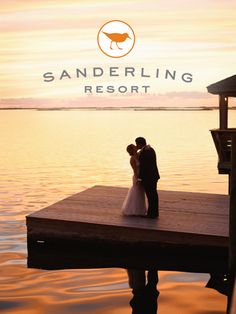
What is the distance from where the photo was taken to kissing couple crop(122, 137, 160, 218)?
38.9ft

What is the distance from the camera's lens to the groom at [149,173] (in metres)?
11.8

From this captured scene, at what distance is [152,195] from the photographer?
12.2 metres

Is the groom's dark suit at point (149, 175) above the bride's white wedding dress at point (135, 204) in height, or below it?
above

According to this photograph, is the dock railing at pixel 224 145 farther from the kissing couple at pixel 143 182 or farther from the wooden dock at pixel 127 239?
the kissing couple at pixel 143 182

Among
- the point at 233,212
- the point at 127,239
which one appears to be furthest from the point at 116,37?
the point at 233,212

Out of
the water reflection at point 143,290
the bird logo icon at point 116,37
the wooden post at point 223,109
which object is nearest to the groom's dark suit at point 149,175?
the water reflection at point 143,290

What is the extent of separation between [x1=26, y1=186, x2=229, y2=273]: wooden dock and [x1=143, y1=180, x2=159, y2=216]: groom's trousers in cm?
24

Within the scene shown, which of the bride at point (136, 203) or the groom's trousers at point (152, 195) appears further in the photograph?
the bride at point (136, 203)

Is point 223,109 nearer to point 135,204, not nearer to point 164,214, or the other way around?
point 164,214

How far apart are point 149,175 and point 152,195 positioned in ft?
1.57

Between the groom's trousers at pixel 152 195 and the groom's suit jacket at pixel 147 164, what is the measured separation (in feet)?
A: 0.32

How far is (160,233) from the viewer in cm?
1130

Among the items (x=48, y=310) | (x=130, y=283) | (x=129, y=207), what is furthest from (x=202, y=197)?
(x=48, y=310)

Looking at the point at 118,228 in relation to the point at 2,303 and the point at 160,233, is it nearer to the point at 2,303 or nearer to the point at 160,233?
the point at 160,233
